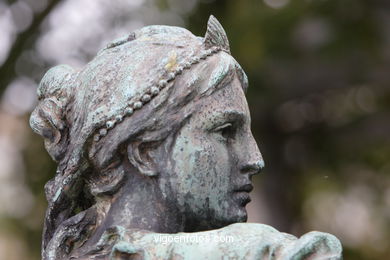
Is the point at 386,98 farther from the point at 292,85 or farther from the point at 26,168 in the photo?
the point at 26,168

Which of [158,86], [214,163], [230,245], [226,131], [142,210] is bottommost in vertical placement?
[230,245]

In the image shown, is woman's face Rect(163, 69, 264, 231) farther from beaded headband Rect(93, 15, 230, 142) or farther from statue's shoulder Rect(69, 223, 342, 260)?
statue's shoulder Rect(69, 223, 342, 260)

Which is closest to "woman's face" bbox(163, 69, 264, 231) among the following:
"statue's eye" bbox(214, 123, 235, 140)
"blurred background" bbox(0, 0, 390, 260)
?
"statue's eye" bbox(214, 123, 235, 140)

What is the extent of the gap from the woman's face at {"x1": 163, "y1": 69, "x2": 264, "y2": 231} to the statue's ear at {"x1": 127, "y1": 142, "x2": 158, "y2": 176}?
8 centimetres

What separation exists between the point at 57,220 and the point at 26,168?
5.08m

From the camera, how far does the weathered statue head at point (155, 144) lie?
4.16m

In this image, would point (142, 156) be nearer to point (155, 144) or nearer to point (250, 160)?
point (155, 144)

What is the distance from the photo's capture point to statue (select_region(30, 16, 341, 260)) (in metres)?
4.16

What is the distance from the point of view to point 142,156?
4191 millimetres

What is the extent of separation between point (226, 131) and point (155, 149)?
0.28 m

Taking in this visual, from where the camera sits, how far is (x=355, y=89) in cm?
1135

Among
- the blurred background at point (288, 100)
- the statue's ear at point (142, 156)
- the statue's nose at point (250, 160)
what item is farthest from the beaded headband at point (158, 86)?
the blurred background at point (288, 100)

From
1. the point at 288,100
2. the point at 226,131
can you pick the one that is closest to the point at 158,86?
the point at 226,131

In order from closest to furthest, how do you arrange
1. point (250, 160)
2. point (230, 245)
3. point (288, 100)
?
point (230, 245) → point (250, 160) → point (288, 100)
